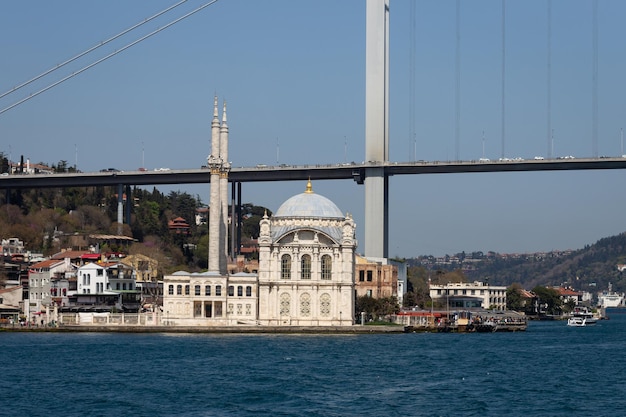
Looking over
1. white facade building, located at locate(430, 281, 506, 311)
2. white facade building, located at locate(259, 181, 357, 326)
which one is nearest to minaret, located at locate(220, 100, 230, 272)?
white facade building, located at locate(259, 181, 357, 326)

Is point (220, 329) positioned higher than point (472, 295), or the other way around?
point (472, 295)

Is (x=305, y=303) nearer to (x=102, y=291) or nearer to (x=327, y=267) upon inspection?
(x=327, y=267)

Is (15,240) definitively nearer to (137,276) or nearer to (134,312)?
(137,276)

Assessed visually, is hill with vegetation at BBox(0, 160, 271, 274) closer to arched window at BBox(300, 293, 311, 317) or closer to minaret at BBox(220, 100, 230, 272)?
minaret at BBox(220, 100, 230, 272)

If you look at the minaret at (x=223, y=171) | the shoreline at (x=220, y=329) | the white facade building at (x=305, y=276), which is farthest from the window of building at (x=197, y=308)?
the minaret at (x=223, y=171)

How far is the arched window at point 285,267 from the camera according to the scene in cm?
6856

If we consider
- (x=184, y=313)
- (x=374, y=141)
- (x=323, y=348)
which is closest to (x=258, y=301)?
(x=184, y=313)

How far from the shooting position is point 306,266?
225ft

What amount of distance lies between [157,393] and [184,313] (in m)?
30.7

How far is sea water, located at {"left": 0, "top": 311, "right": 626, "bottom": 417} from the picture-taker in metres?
35.6

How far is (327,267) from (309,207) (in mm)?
3244

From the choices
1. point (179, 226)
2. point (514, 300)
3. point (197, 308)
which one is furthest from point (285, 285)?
point (514, 300)

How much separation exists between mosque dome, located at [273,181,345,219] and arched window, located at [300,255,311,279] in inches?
82.0

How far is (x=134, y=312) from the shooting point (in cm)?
7375
